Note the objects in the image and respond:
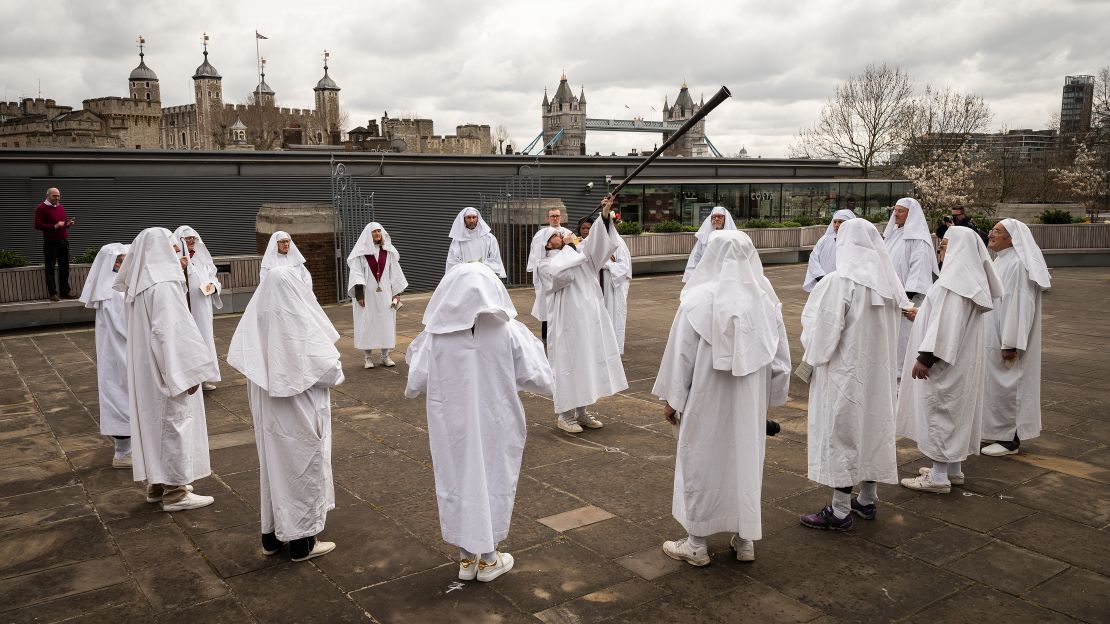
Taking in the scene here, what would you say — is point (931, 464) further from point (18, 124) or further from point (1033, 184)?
point (18, 124)

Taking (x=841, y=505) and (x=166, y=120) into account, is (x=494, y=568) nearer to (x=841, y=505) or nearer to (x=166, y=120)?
(x=841, y=505)

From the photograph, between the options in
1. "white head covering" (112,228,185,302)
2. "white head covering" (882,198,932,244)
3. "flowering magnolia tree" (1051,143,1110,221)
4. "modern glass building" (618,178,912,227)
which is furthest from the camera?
"flowering magnolia tree" (1051,143,1110,221)

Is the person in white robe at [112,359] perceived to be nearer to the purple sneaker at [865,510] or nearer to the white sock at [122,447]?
the white sock at [122,447]

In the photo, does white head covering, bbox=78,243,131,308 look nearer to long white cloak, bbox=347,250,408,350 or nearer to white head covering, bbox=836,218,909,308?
long white cloak, bbox=347,250,408,350

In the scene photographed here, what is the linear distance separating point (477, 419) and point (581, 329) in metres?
3.37

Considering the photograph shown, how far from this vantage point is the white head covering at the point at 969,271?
572 centimetres

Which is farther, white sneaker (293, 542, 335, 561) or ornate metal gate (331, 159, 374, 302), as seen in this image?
ornate metal gate (331, 159, 374, 302)

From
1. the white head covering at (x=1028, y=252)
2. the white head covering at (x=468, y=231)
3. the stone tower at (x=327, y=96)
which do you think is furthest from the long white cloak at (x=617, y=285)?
the stone tower at (x=327, y=96)

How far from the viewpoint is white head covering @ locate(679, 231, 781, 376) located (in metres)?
4.50

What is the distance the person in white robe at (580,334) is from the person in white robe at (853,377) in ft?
8.93

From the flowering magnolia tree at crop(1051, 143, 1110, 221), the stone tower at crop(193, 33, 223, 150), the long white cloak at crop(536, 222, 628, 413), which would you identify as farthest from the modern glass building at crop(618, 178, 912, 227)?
the stone tower at crop(193, 33, 223, 150)

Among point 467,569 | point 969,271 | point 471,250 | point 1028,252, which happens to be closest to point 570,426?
point 467,569

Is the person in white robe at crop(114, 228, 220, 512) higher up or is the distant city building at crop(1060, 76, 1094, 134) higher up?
the distant city building at crop(1060, 76, 1094, 134)

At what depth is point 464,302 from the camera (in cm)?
430
